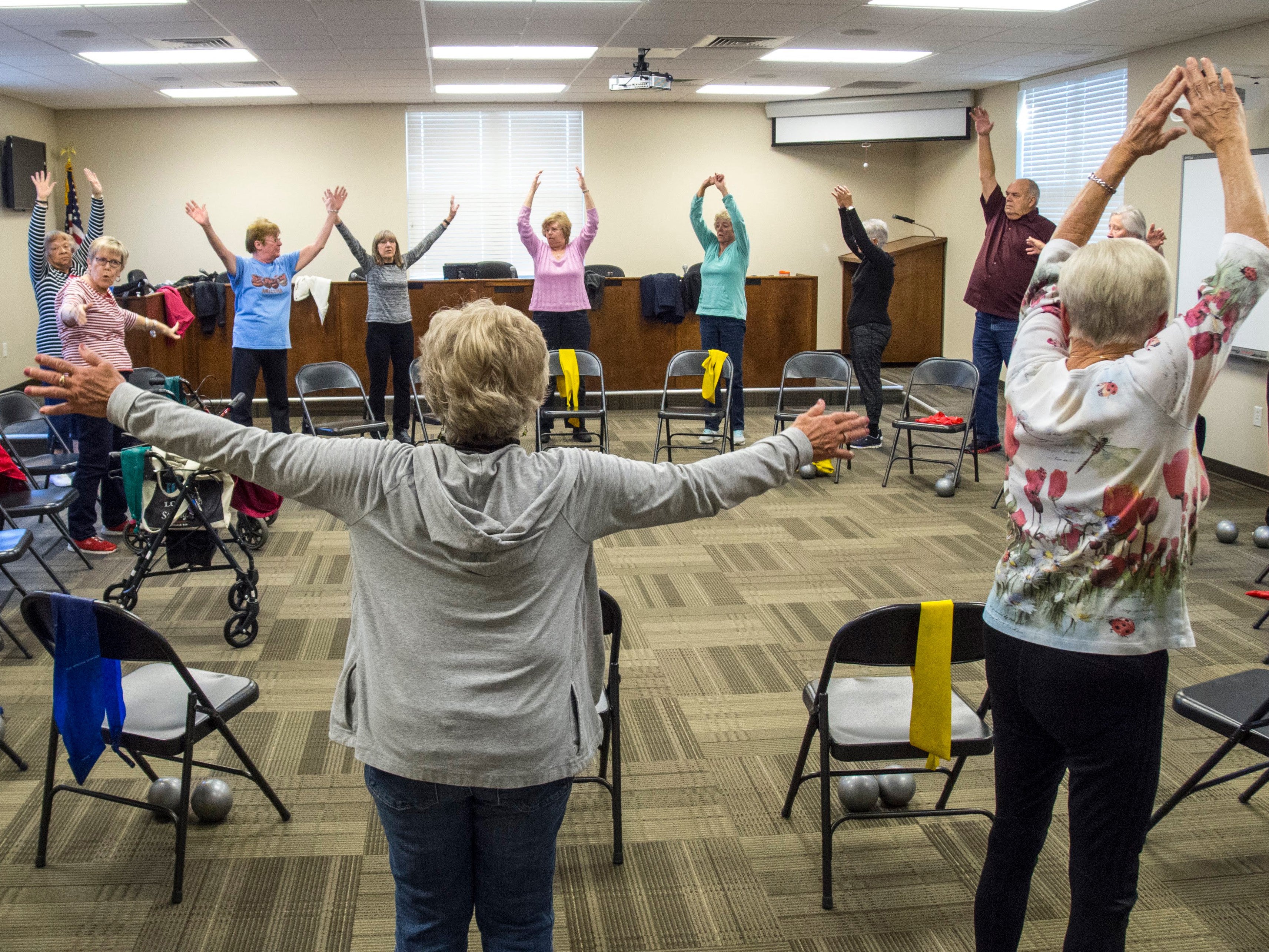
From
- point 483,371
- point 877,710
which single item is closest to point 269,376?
point 877,710

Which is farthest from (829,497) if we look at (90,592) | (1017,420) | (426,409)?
(1017,420)

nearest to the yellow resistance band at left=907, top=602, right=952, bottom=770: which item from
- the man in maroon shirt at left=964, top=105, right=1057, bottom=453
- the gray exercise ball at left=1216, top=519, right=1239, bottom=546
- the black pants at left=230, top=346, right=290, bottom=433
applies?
the gray exercise ball at left=1216, top=519, right=1239, bottom=546

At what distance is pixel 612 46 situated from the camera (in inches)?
322

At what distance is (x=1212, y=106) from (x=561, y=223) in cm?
619

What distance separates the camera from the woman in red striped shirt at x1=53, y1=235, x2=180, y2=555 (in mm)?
4953

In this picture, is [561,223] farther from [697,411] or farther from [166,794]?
[166,794]

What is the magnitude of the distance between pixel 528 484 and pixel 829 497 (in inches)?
200

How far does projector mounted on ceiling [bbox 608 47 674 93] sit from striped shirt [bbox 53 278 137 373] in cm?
446

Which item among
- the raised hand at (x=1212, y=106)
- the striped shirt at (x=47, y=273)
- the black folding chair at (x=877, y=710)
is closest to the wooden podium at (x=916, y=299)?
the striped shirt at (x=47, y=273)

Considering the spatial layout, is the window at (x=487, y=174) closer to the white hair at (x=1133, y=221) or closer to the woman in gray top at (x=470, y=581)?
the white hair at (x=1133, y=221)

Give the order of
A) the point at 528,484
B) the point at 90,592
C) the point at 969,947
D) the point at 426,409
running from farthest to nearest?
the point at 426,409 < the point at 90,592 < the point at 969,947 < the point at 528,484

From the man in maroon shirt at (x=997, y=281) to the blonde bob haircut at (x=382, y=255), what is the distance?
12.8 feet

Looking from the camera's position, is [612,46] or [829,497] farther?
[612,46]

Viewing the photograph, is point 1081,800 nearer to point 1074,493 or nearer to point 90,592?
point 1074,493
